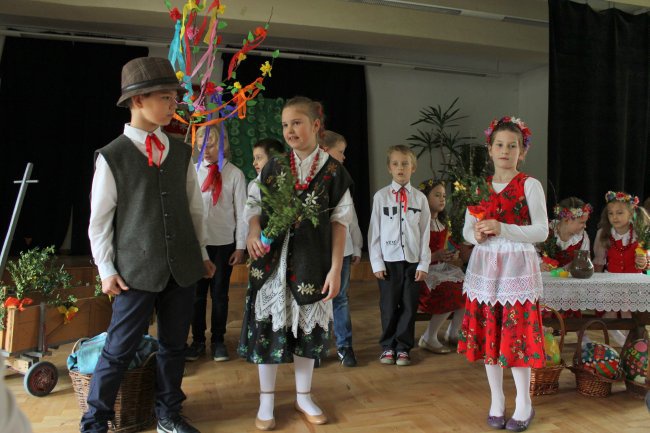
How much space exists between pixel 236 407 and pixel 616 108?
5032 mm

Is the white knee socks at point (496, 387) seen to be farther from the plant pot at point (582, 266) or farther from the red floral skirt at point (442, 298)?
the red floral skirt at point (442, 298)

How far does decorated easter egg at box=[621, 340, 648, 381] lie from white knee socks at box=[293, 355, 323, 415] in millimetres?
1655

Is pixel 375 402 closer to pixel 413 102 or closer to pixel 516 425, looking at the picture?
pixel 516 425

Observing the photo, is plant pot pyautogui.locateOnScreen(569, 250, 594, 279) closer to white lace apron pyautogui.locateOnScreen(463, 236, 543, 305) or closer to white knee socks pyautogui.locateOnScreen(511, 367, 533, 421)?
white lace apron pyautogui.locateOnScreen(463, 236, 543, 305)

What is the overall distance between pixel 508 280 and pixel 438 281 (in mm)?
1350

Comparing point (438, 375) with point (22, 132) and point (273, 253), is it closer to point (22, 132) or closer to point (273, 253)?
point (273, 253)

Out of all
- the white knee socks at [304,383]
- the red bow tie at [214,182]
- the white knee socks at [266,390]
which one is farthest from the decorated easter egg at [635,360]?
the red bow tie at [214,182]

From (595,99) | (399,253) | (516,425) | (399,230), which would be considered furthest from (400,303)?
(595,99)

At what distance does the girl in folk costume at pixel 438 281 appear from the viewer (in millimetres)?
3562

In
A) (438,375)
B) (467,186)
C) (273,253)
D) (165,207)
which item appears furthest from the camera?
(438,375)

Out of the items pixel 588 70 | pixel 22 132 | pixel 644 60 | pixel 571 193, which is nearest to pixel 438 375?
pixel 571 193

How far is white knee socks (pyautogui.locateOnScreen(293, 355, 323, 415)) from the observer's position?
233cm

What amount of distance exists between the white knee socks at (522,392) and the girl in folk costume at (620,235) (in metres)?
2.24

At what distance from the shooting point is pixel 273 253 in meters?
2.22
